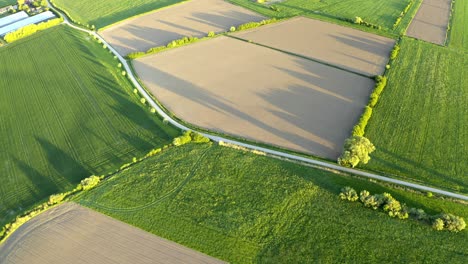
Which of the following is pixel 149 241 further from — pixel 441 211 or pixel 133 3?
pixel 133 3

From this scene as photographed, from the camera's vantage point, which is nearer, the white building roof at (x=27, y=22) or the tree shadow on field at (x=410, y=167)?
the tree shadow on field at (x=410, y=167)

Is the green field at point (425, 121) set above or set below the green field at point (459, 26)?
below

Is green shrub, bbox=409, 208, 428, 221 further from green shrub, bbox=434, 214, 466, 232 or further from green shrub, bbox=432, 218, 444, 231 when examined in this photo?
green shrub, bbox=434, 214, 466, 232

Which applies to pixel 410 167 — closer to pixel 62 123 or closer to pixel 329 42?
pixel 329 42

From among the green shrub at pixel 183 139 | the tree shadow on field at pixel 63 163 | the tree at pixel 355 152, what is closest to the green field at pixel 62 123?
the tree shadow on field at pixel 63 163

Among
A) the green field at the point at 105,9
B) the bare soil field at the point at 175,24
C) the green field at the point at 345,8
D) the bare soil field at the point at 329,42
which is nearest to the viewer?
the bare soil field at the point at 329,42

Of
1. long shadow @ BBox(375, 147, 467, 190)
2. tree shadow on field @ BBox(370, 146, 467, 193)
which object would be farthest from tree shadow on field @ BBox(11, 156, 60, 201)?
long shadow @ BBox(375, 147, 467, 190)

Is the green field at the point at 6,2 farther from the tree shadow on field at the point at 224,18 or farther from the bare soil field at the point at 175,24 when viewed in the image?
the tree shadow on field at the point at 224,18
